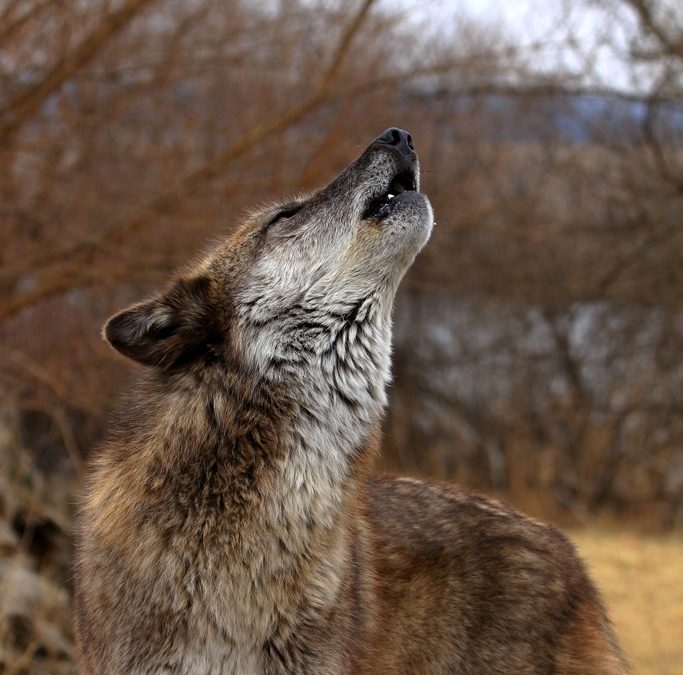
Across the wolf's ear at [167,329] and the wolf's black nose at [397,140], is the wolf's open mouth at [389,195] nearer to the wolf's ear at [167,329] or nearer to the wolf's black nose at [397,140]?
the wolf's black nose at [397,140]

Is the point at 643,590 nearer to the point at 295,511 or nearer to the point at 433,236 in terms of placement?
the point at 433,236

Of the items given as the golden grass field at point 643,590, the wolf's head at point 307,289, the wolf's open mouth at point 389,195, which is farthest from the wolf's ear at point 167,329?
the golden grass field at point 643,590

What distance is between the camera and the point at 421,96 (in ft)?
38.5

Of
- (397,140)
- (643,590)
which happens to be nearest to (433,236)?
(643,590)

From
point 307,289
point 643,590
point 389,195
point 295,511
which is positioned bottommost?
point 643,590

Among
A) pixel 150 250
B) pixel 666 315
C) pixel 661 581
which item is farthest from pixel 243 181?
pixel 666 315

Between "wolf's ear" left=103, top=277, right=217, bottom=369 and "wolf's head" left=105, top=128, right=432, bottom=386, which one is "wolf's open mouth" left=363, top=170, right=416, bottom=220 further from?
"wolf's ear" left=103, top=277, right=217, bottom=369

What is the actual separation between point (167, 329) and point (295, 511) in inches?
31.2

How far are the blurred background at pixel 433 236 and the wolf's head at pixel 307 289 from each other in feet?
2.25

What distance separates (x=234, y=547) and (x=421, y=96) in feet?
29.6

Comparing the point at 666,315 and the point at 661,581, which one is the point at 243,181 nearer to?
the point at 661,581

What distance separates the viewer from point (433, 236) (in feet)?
35.1

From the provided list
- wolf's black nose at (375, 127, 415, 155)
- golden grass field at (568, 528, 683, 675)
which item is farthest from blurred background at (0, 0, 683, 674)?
wolf's black nose at (375, 127, 415, 155)

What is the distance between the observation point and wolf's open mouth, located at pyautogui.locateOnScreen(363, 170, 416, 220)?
390 centimetres
